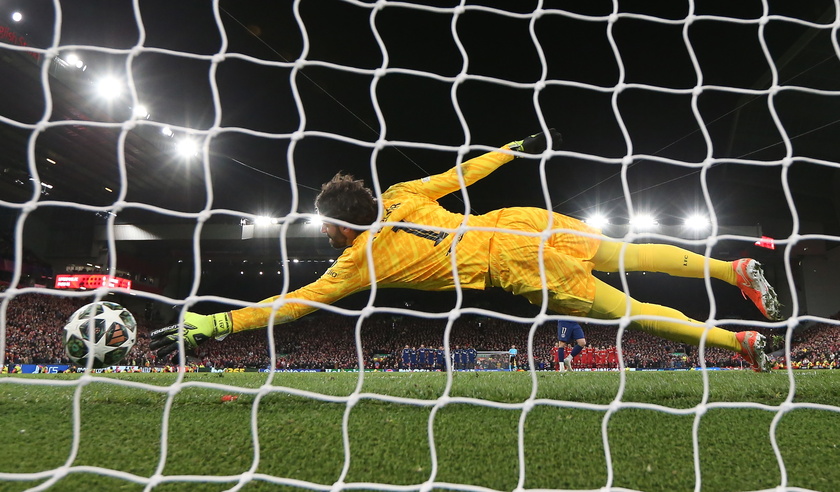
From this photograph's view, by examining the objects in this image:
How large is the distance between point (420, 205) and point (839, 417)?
87.3 inches

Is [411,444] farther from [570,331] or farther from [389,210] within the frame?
[570,331]

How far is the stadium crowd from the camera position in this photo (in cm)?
1639

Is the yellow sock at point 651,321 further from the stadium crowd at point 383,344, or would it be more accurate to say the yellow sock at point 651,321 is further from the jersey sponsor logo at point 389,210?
the stadium crowd at point 383,344

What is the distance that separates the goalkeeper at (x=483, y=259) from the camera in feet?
9.10

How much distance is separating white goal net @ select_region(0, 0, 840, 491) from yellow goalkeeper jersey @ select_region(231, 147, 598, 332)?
36 centimetres

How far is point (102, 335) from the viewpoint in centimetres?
313

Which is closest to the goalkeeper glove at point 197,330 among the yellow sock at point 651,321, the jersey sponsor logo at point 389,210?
the jersey sponsor logo at point 389,210

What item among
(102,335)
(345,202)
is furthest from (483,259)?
(102,335)

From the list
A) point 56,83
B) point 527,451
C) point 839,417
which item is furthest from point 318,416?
point 56,83

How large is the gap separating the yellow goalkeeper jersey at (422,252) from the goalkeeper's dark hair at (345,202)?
134 mm

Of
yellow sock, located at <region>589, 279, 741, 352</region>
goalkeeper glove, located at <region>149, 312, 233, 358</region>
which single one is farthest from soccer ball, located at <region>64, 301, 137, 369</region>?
yellow sock, located at <region>589, 279, 741, 352</region>

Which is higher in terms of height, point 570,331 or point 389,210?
point 389,210

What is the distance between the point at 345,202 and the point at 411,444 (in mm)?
1408

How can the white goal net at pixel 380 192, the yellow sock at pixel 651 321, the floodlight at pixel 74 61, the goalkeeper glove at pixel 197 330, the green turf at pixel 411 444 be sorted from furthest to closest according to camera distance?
the floodlight at pixel 74 61, the yellow sock at pixel 651 321, the goalkeeper glove at pixel 197 330, the white goal net at pixel 380 192, the green turf at pixel 411 444
